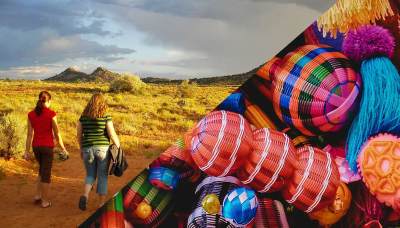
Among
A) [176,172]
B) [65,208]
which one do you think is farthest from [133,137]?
[176,172]

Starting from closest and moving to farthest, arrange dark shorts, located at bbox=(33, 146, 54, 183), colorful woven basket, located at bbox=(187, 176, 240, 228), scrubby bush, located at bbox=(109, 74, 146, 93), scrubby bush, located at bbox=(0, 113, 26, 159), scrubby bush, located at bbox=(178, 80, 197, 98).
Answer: colorful woven basket, located at bbox=(187, 176, 240, 228)
dark shorts, located at bbox=(33, 146, 54, 183)
scrubby bush, located at bbox=(0, 113, 26, 159)
scrubby bush, located at bbox=(178, 80, 197, 98)
scrubby bush, located at bbox=(109, 74, 146, 93)

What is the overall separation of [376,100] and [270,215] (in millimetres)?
934

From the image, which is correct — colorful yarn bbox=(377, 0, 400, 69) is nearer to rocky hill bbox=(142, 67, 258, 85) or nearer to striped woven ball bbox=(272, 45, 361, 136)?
striped woven ball bbox=(272, 45, 361, 136)

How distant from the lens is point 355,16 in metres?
3.38

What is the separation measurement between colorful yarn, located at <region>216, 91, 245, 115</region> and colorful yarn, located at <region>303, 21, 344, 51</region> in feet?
1.73

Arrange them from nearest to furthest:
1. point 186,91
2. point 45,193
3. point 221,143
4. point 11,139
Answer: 1. point 221,143
2. point 45,193
3. point 11,139
4. point 186,91

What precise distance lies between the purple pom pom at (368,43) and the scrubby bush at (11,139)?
11090 mm

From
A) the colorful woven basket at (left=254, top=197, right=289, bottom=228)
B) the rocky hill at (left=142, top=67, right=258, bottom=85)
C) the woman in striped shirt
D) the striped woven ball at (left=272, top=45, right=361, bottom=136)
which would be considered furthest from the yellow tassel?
the rocky hill at (left=142, top=67, right=258, bottom=85)

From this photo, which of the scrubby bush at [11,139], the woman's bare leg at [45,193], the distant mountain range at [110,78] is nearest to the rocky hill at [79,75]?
the distant mountain range at [110,78]

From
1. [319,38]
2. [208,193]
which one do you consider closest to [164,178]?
[208,193]

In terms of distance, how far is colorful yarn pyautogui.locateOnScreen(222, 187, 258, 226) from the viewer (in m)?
3.36

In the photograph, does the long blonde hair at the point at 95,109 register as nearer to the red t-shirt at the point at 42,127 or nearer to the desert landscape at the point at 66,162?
the red t-shirt at the point at 42,127

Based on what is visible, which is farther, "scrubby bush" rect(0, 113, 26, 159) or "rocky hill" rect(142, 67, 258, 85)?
"rocky hill" rect(142, 67, 258, 85)

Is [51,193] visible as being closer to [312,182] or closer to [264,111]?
[264,111]
